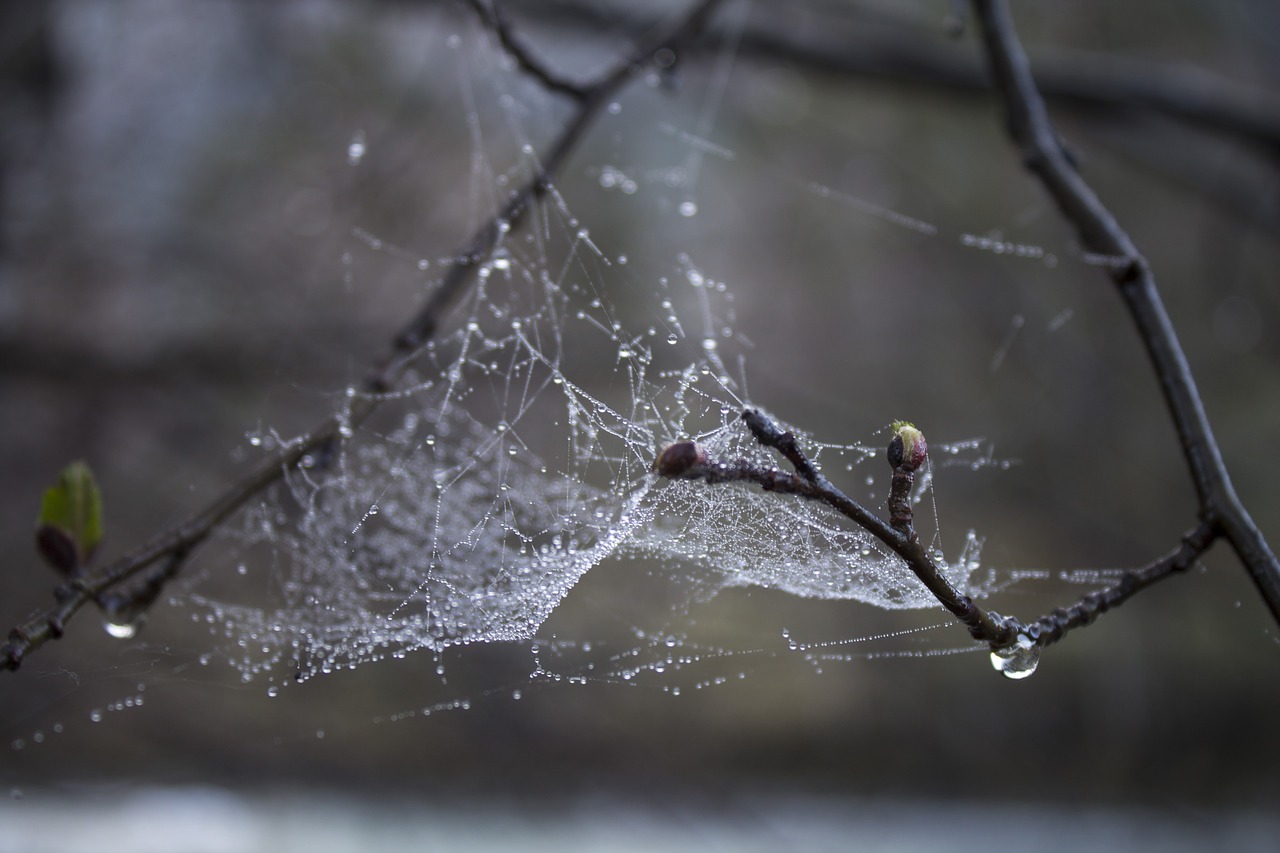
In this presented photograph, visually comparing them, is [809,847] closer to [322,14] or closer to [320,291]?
[320,291]

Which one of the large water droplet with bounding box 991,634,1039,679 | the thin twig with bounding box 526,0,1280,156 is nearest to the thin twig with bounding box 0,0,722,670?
the large water droplet with bounding box 991,634,1039,679

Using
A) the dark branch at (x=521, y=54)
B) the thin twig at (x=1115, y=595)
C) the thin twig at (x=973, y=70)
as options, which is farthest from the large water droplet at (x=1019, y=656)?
the thin twig at (x=973, y=70)

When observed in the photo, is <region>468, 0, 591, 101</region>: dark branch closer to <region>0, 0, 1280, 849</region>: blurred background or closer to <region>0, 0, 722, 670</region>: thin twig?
<region>0, 0, 722, 670</region>: thin twig

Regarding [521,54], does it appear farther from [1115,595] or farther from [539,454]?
[539,454]

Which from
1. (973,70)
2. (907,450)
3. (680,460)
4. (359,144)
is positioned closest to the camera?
(680,460)

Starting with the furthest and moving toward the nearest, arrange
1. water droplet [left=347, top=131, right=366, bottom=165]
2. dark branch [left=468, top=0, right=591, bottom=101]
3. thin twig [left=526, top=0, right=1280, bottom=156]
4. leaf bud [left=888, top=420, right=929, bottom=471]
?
water droplet [left=347, top=131, right=366, bottom=165]
thin twig [left=526, top=0, right=1280, bottom=156]
dark branch [left=468, top=0, right=591, bottom=101]
leaf bud [left=888, top=420, right=929, bottom=471]

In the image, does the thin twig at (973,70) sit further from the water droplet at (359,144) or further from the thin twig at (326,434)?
the thin twig at (326,434)

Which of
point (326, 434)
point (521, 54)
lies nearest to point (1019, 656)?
point (326, 434)
